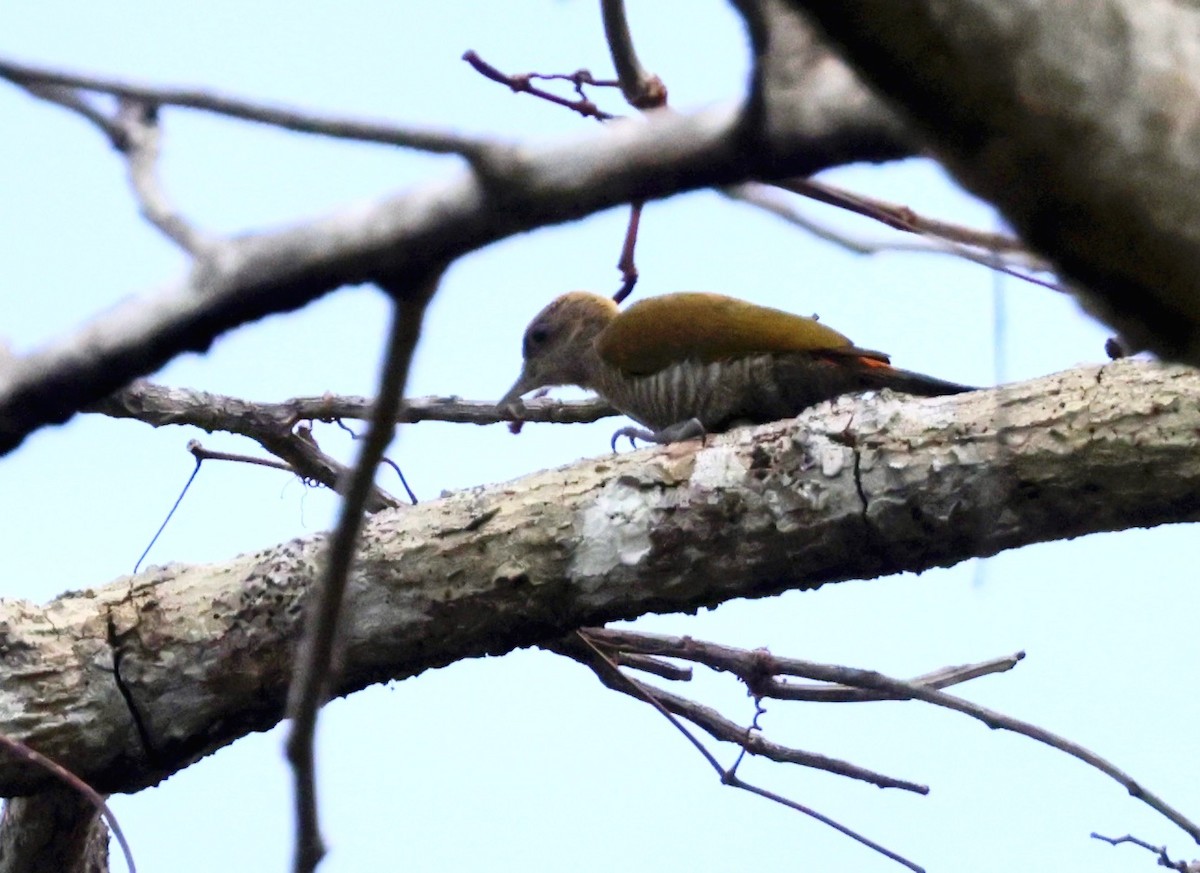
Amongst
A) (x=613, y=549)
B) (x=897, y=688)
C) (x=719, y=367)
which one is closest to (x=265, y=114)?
(x=613, y=549)

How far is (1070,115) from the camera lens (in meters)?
0.86

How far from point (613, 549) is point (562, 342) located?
8.11 ft

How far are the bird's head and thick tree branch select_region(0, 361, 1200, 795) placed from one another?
2.22 metres

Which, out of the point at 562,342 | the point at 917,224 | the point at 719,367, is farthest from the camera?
the point at 562,342

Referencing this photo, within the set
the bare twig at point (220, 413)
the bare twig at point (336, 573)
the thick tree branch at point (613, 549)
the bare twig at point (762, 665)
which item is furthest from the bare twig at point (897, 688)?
the bare twig at point (336, 573)

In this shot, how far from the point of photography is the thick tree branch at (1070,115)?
848 millimetres

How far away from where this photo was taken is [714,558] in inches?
116

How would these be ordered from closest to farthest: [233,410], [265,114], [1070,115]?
[1070,115]
[265,114]
[233,410]

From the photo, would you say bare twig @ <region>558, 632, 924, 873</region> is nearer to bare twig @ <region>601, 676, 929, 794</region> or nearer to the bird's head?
bare twig @ <region>601, 676, 929, 794</region>

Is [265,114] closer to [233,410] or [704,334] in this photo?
[233,410]

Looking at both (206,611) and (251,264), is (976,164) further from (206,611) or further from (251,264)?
(206,611)

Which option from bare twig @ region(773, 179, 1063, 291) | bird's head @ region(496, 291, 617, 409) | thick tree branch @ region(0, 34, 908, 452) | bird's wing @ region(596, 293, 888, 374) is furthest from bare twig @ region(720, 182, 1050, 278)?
bird's head @ region(496, 291, 617, 409)

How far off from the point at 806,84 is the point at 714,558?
1.99 metres

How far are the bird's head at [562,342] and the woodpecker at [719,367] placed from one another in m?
0.38
